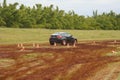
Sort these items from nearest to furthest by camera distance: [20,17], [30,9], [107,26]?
[20,17], [30,9], [107,26]

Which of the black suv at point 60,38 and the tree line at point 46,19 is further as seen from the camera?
the tree line at point 46,19

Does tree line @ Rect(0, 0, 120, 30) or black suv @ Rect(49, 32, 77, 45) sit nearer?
black suv @ Rect(49, 32, 77, 45)

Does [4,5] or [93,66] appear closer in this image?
[93,66]

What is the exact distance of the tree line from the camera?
3137 inches

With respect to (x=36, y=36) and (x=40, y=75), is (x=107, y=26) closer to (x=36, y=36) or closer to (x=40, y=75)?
(x=36, y=36)

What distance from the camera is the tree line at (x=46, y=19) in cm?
7969

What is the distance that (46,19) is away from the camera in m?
89.8

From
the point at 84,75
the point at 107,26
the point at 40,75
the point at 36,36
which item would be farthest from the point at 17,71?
the point at 107,26

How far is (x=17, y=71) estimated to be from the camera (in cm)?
1942

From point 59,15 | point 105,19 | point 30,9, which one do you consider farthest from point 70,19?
point 105,19

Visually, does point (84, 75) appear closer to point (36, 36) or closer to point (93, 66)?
point (93, 66)

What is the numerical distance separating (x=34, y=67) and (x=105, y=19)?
91.8 m

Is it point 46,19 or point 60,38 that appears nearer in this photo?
point 60,38

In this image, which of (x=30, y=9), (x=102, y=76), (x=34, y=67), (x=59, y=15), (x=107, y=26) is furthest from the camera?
(x=107, y=26)
